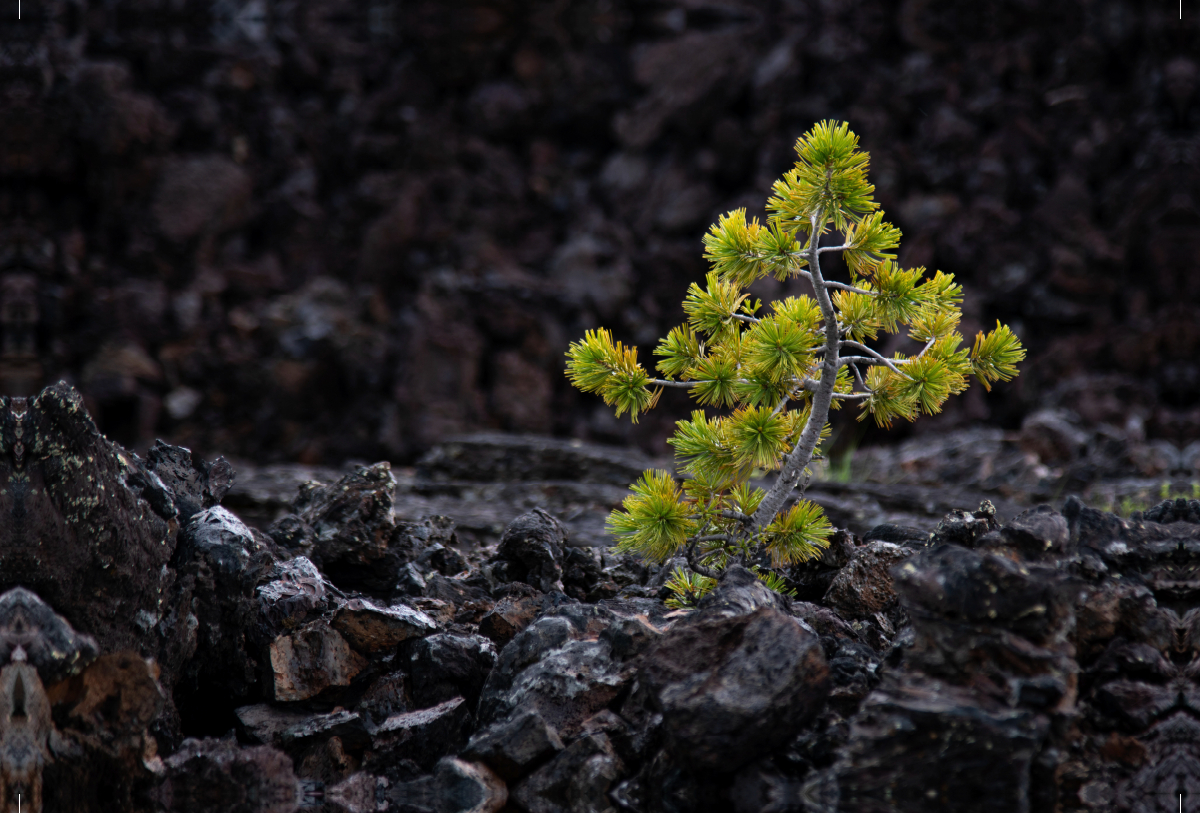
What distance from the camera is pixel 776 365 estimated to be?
339 cm

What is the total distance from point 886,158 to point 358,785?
51.6 ft

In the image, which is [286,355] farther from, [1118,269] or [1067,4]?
[1067,4]

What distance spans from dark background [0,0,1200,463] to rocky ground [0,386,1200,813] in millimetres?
11087

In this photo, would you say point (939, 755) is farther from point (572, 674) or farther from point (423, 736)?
point (423, 736)

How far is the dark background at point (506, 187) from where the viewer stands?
14.8 meters

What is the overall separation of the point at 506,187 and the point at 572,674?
51.2ft

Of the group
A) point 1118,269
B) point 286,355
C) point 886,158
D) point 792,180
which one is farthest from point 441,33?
point 792,180

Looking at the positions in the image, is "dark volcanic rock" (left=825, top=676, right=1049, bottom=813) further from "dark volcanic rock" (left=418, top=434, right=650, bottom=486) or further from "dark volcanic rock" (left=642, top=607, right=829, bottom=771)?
"dark volcanic rock" (left=418, top=434, right=650, bottom=486)

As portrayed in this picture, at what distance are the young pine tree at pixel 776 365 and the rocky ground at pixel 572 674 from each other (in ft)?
0.99

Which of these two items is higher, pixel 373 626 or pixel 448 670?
pixel 373 626

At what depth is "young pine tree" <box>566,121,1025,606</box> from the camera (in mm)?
3316

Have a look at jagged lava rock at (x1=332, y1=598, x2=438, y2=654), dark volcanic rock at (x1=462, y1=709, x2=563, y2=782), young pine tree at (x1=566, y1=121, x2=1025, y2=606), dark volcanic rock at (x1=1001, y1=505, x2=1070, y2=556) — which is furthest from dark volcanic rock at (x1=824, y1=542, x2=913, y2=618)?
jagged lava rock at (x1=332, y1=598, x2=438, y2=654)

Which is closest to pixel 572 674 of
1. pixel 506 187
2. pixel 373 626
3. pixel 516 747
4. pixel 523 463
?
pixel 516 747

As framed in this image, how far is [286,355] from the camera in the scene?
15789mm
